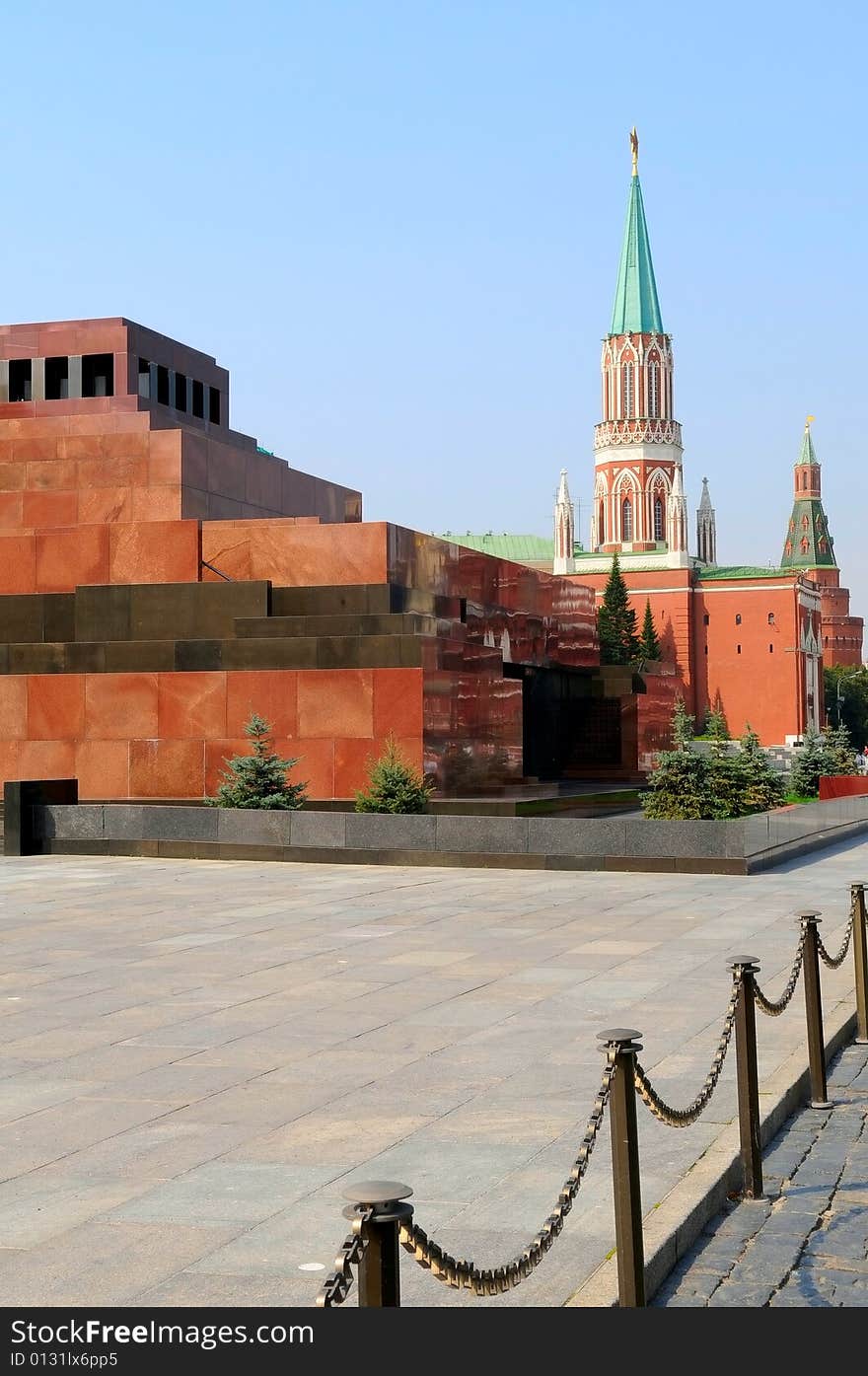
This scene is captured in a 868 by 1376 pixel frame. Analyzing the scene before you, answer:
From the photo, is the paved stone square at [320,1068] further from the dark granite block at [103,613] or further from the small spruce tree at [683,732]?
the dark granite block at [103,613]

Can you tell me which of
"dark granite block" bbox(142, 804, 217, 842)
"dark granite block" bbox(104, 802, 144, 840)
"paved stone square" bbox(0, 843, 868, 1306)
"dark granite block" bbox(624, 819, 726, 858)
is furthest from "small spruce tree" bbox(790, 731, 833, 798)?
"paved stone square" bbox(0, 843, 868, 1306)

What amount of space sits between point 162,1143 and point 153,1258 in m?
1.49

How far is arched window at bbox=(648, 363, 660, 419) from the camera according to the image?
4663 inches

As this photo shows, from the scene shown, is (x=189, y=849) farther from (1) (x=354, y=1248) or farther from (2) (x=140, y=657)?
(1) (x=354, y=1248)

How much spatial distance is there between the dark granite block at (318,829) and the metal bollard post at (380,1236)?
16375 mm

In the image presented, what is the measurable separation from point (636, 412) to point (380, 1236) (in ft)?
396

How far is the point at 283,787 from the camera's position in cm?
2066

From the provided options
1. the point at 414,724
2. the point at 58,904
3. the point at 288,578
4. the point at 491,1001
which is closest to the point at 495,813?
the point at 414,724

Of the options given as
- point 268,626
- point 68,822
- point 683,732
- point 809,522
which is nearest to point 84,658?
point 268,626

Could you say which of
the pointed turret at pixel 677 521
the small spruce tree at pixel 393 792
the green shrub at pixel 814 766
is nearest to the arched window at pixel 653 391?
the pointed turret at pixel 677 521

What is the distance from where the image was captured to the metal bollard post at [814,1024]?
7207mm

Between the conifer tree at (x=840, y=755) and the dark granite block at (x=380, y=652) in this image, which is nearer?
the dark granite block at (x=380, y=652)

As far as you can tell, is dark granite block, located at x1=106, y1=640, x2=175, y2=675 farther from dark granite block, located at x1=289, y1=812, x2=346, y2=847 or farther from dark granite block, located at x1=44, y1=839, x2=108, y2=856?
dark granite block, located at x1=289, y1=812, x2=346, y2=847

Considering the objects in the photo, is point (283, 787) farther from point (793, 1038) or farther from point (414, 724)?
point (793, 1038)
